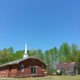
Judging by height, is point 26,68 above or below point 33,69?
above

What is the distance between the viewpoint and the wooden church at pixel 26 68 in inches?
1240

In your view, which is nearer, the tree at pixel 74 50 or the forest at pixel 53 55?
the forest at pixel 53 55

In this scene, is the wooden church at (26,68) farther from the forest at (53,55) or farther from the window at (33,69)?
the forest at (53,55)

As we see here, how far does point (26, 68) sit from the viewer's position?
32.3 meters

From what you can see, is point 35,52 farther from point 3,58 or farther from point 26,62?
point 26,62

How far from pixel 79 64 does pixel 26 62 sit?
114ft

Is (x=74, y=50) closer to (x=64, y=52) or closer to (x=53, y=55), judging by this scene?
(x=64, y=52)

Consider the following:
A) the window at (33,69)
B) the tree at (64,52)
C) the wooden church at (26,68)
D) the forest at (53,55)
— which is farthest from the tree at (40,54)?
the window at (33,69)

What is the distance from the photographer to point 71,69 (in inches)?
2291

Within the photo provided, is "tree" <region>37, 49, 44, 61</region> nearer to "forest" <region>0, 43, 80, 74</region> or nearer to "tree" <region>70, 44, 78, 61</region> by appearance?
"forest" <region>0, 43, 80, 74</region>

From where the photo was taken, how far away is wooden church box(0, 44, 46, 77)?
3151 centimetres

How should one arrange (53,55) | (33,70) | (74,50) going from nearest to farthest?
(33,70)
(74,50)
(53,55)

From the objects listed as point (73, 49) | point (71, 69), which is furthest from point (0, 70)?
point (73, 49)

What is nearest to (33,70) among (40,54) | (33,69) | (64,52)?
(33,69)
